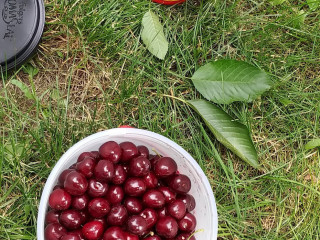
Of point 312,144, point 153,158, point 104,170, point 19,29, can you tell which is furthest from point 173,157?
point 19,29

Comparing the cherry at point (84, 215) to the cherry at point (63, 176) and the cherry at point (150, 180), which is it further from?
the cherry at point (150, 180)

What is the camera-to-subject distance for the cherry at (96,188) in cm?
141

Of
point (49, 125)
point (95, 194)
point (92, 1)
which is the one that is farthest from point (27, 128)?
point (92, 1)

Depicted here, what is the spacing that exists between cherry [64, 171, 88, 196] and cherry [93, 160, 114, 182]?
5cm

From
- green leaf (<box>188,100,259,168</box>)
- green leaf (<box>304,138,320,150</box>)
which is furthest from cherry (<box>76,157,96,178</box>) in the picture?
green leaf (<box>304,138,320,150</box>)

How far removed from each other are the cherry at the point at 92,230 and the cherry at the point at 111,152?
0.70 feet

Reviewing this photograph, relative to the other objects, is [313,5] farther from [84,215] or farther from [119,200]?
[84,215]

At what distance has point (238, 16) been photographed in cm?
185

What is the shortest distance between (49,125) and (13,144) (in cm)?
15

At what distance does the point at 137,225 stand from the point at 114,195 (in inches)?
5.2

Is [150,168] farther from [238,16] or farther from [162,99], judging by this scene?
[238,16]

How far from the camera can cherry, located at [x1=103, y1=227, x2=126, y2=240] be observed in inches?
53.3

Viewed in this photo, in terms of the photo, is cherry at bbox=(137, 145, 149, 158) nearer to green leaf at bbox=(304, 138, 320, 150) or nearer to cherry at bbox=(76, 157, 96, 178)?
cherry at bbox=(76, 157, 96, 178)

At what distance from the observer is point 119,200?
1444mm
